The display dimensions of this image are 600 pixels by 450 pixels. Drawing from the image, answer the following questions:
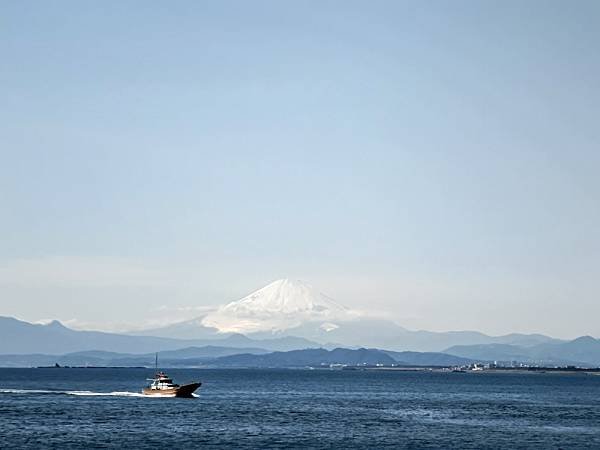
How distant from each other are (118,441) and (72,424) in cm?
2015

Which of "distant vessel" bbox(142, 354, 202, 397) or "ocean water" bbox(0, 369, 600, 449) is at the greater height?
"distant vessel" bbox(142, 354, 202, 397)

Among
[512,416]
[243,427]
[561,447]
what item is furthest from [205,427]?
[512,416]

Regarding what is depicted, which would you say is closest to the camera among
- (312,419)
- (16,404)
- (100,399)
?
(312,419)

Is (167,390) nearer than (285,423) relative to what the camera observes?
No

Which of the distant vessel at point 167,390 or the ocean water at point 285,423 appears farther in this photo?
the distant vessel at point 167,390

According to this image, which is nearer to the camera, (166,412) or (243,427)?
(243,427)

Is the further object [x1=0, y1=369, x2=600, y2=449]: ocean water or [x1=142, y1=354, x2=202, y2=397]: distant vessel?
[x1=142, y1=354, x2=202, y2=397]: distant vessel

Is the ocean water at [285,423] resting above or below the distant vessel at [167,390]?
below

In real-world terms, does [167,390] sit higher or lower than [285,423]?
higher

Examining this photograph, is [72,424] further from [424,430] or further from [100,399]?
[100,399]

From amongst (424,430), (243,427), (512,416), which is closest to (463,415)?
(512,416)

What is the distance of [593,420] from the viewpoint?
5315 inches

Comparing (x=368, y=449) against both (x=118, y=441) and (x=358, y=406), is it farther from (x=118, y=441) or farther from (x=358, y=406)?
(x=358, y=406)

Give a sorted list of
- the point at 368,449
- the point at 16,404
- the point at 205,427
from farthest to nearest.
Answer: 1. the point at 16,404
2. the point at 205,427
3. the point at 368,449
